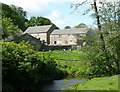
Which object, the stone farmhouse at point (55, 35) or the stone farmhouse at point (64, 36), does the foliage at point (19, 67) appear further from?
the stone farmhouse at point (55, 35)

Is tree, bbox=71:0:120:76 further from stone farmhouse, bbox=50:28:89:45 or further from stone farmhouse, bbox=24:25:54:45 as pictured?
stone farmhouse, bbox=24:25:54:45

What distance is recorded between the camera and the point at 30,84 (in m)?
21.2

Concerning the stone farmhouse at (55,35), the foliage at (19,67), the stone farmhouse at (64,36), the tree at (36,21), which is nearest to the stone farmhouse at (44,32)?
the stone farmhouse at (55,35)

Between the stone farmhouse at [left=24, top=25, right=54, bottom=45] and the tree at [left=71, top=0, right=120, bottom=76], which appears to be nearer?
the tree at [left=71, top=0, right=120, bottom=76]

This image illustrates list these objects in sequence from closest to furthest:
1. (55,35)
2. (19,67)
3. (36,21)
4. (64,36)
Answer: (19,67) → (64,36) → (55,35) → (36,21)

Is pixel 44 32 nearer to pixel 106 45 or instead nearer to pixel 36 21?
pixel 36 21

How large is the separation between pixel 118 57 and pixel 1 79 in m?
11.9

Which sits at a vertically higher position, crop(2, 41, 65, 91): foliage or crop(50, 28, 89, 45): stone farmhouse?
crop(50, 28, 89, 45): stone farmhouse

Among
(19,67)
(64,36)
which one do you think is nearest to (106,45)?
(19,67)

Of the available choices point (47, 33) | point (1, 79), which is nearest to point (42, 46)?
point (47, 33)

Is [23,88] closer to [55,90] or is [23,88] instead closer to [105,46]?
[55,90]

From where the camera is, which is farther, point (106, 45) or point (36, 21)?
point (36, 21)

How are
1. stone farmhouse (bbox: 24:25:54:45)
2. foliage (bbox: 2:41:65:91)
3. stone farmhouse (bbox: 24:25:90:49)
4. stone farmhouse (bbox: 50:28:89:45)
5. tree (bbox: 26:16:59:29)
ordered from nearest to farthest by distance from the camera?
foliage (bbox: 2:41:65:91), stone farmhouse (bbox: 50:28:89:45), stone farmhouse (bbox: 24:25:90:49), stone farmhouse (bbox: 24:25:54:45), tree (bbox: 26:16:59:29)

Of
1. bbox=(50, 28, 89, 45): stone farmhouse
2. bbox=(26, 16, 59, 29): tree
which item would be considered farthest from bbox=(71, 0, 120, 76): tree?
bbox=(26, 16, 59, 29): tree
